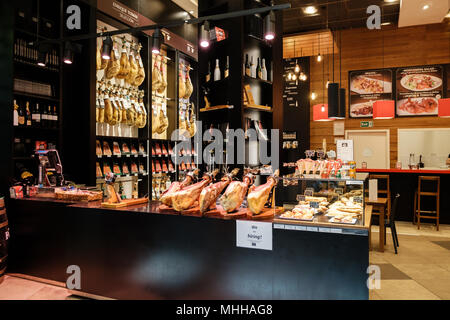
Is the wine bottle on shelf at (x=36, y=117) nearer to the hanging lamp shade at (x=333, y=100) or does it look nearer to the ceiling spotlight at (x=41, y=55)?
the ceiling spotlight at (x=41, y=55)

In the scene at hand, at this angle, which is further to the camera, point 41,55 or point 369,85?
point 369,85

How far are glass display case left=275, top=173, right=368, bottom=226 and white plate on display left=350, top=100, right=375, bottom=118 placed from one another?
299 inches

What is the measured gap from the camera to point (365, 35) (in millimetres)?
9242

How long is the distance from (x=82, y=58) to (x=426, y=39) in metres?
8.57

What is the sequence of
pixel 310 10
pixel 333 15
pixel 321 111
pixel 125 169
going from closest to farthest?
pixel 125 169 < pixel 321 111 < pixel 310 10 < pixel 333 15

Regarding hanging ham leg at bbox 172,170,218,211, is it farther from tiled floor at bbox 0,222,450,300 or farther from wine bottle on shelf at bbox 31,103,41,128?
wine bottle on shelf at bbox 31,103,41,128

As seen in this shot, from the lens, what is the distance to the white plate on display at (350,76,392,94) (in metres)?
9.02

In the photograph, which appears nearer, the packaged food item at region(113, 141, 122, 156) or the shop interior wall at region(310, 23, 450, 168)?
the packaged food item at region(113, 141, 122, 156)

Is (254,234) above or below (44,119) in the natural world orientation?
below

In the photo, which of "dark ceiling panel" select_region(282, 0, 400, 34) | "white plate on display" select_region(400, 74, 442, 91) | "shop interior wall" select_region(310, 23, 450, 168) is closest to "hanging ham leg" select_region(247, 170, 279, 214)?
"dark ceiling panel" select_region(282, 0, 400, 34)

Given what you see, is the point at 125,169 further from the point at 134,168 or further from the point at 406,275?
the point at 406,275

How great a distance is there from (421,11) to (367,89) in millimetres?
2432

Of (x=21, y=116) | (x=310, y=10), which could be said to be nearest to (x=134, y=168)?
(x=21, y=116)

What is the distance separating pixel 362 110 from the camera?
9227mm
